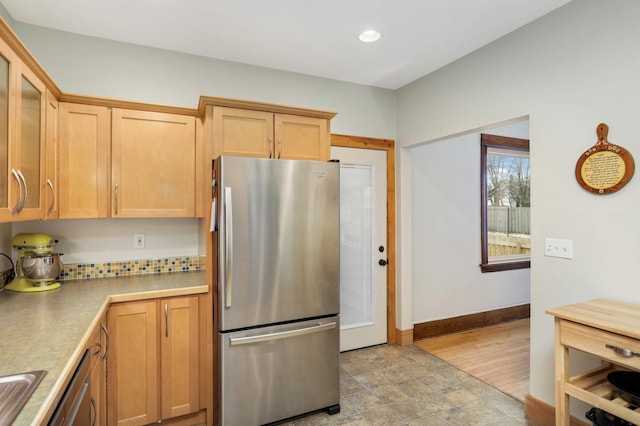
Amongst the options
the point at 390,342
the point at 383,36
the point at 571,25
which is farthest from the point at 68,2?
the point at 390,342

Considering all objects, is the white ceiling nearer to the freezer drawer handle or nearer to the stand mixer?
the stand mixer

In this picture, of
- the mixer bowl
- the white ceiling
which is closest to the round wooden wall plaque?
the white ceiling

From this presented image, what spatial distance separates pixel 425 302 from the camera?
12.1 ft

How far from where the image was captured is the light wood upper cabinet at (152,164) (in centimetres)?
230

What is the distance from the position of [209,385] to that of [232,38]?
7.94 ft

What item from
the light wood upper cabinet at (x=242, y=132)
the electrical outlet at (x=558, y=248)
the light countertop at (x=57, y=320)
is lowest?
the light countertop at (x=57, y=320)

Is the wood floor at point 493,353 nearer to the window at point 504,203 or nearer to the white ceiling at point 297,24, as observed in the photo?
the window at point 504,203

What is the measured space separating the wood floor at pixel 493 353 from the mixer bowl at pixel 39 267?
10.4 feet

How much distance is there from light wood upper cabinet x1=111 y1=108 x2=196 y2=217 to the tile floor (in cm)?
172

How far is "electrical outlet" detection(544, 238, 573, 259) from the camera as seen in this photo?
2086mm

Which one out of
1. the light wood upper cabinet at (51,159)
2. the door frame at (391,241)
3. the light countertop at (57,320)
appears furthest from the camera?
the door frame at (391,241)

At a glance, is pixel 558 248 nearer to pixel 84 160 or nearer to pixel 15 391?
pixel 15 391

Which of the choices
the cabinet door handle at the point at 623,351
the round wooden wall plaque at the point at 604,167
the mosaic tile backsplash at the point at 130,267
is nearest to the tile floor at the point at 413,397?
the cabinet door handle at the point at 623,351

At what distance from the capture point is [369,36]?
8.15ft
